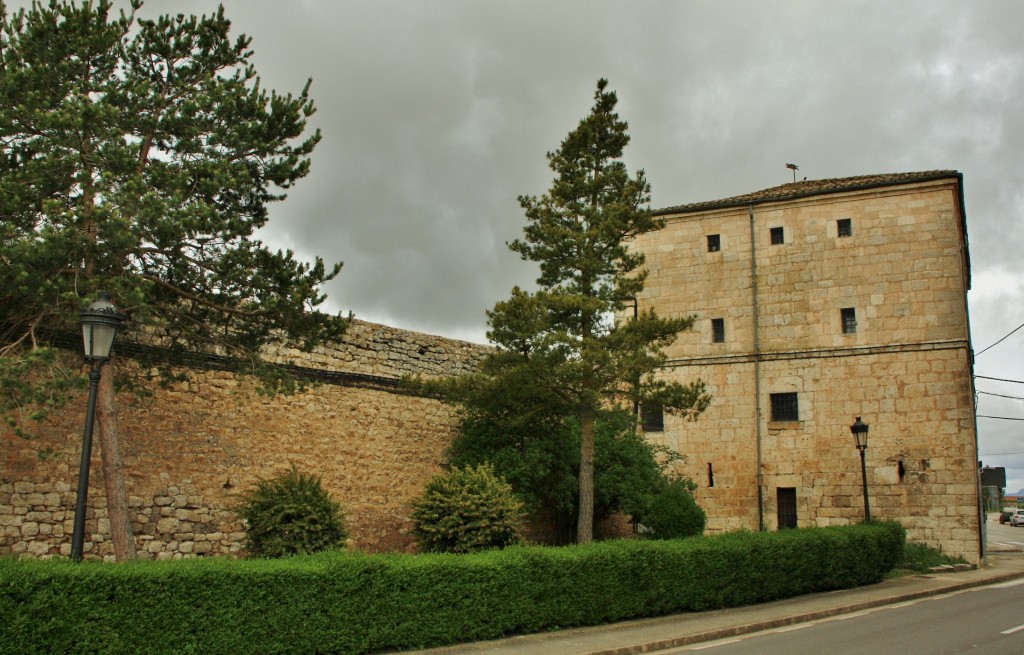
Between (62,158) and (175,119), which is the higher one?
(175,119)

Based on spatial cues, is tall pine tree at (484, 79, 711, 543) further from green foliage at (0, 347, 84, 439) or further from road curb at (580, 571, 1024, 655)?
green foliage at (0, 347, 84, 439)

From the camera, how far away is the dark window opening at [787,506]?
22.8 m

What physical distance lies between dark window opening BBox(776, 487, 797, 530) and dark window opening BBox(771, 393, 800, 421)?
6.39 ft

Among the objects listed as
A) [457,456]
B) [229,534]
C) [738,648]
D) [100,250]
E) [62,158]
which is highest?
[62,158]

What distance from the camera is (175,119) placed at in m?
12.0

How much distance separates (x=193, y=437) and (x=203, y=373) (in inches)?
44.4

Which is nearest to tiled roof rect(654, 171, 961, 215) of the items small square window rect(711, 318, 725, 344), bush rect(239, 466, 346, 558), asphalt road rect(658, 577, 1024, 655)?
small square window rect(711, 318, 725, 344)

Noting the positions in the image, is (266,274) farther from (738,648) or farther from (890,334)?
(890,334)

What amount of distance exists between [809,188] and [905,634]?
15428 millimetres

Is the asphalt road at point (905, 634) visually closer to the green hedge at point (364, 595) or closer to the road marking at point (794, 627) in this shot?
the road marking at point (794, 627)

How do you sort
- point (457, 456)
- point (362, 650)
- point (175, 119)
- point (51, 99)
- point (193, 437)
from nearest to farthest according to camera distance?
point (362, 650)
point (51, 99)
point (175, 119)
point (193, 437)
point (457, 456)

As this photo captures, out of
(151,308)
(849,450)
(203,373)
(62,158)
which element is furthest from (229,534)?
(849,450)

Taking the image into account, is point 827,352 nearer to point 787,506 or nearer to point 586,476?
point 787,506

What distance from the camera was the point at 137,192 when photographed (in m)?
10.8
